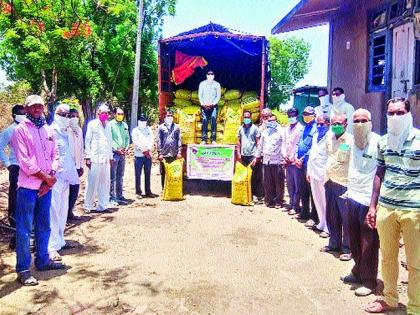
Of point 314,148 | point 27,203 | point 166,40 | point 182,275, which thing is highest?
point 166,40

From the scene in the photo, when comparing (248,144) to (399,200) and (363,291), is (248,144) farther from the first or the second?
(399,200)

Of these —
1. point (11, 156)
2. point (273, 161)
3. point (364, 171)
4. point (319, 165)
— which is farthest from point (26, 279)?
point (273, 161)

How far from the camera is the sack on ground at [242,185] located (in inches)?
324

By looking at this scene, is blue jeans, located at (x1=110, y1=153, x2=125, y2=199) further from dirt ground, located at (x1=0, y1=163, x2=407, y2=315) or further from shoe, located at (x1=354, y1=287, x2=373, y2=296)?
shoe, located at (x1=354, y1=287, x2=373, y2=296)

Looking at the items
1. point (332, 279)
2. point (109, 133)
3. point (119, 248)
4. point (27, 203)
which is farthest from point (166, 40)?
point (332, 279)

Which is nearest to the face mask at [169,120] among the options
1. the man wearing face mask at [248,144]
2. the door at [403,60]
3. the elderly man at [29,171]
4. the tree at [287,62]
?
the man wearing face mask at [248,144]

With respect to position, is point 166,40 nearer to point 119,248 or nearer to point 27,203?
point 119,248

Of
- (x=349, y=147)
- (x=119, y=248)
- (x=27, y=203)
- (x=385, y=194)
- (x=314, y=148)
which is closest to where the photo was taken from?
(x=385, y=194)

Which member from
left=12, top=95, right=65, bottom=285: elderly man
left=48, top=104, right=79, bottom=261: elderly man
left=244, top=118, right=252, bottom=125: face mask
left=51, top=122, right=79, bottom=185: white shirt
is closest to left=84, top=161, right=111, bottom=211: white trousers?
left=48, top=104, right=79, bottom=261: elderly man

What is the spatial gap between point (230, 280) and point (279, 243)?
5.27 feet

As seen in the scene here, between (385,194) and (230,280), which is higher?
(385,194)

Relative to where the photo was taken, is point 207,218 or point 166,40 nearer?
point 207,218

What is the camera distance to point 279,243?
231 inches

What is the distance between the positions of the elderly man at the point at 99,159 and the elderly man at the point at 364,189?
15.1 feet
